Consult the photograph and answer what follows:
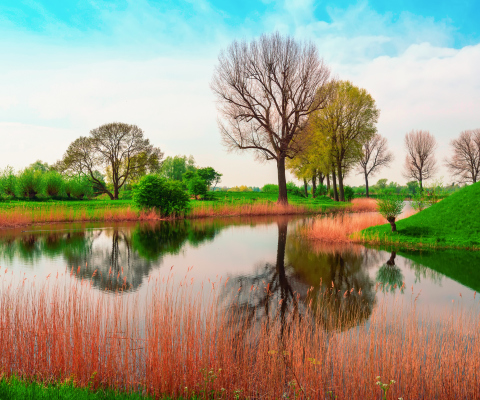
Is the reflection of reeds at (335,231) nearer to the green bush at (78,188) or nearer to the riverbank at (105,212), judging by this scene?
the riverbank at (105,212)

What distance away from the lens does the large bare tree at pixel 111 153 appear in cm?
4638

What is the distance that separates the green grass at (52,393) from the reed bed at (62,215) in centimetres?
2006

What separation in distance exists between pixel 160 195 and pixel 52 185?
15.6 m

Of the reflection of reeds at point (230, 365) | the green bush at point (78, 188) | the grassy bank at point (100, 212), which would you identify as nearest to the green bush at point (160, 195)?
the grassy bank at point (100, 212)

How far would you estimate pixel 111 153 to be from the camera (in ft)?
158

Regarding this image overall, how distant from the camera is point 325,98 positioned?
34.2 m

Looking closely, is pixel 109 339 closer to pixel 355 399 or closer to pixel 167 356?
pixel 167 356

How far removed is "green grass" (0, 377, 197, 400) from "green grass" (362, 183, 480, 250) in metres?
14.0

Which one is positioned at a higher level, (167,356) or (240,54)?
(240,54)

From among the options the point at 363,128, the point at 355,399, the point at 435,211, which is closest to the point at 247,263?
the point at 355,399

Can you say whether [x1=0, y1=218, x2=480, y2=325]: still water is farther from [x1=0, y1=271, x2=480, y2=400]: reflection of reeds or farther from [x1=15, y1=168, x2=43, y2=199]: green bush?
[x1=15, y1=168, x2=43, y2=199]: green bush

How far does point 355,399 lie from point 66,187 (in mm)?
38931

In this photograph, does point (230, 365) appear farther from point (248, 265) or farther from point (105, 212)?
point (105, 212)

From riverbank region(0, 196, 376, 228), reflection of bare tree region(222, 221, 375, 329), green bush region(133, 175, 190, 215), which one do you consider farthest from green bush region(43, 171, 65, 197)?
reflection of bare tree region(222, 221, 375, 329)
